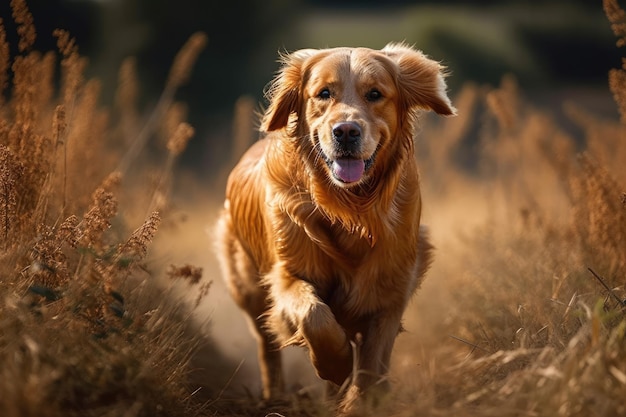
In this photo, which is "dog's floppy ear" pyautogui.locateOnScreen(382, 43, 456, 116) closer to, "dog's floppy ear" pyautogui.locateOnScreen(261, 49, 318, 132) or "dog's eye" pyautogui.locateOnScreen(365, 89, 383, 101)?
"dog's eye" pyautogui.locateOnScreen(365, 89, 383, 101)

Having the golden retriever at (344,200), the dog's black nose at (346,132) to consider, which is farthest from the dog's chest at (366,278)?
the dog's black nose at (346,132)

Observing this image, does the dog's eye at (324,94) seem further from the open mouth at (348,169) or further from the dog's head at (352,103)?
the open mouth at (348,169)

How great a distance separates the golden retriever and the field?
334mm

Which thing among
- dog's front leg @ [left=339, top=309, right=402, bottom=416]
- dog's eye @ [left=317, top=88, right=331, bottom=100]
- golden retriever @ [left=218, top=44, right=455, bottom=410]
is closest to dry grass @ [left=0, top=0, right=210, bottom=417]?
golden retriever @ [left=218, top=44, right=455, bottom=410]

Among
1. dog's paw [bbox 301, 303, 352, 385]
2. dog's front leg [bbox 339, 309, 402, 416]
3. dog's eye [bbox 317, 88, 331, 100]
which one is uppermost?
dog's eye [bbox 317, 88, 331, 100]

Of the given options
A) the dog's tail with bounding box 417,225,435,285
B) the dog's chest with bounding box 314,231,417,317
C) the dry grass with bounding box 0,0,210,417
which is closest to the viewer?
the dry grass with bounding box 0,0,210,417

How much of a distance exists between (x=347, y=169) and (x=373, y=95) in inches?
15.6

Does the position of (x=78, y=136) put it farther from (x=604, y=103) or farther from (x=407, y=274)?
(x=604, y=103)

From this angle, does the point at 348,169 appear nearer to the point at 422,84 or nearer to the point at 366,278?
the point at 366,278

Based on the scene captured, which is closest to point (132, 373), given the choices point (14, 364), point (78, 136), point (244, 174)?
point (14, 364)

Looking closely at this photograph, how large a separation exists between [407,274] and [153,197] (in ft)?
6.18

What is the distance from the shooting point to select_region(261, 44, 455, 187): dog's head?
404 centimetres

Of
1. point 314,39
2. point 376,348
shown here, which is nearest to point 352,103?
point 376,348

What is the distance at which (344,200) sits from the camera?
14.2 ft
